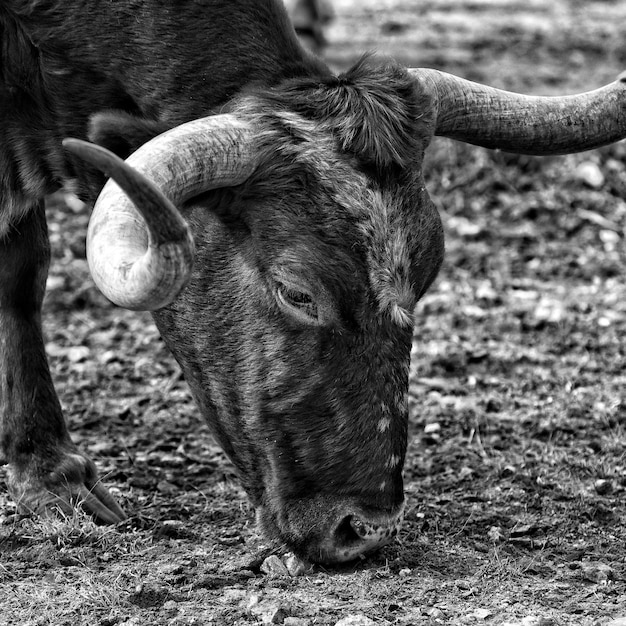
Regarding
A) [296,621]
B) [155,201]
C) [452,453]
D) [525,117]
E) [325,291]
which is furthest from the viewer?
[452,453]

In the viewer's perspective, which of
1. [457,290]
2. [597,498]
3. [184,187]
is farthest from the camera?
[457,290]

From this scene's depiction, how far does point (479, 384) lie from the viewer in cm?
623

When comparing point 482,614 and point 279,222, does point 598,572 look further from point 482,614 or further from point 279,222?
point 279,222

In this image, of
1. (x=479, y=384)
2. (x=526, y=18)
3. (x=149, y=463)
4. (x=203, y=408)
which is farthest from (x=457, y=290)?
(x=526, y=18)

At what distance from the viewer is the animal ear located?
411cm

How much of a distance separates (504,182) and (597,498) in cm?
447

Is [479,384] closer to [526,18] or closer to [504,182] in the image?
[504,182]

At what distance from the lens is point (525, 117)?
439 cm

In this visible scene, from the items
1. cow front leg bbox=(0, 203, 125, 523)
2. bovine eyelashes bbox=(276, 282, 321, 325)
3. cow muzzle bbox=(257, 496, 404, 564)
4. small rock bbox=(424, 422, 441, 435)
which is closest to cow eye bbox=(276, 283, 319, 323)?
bovine eyelashes bbox=(276, 282, 321, 325)

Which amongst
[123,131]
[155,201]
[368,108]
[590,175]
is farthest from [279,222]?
[590,175]

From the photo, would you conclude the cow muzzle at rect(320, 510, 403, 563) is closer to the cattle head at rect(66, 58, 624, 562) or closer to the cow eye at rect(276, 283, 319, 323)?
the cattle head at rect(66, 58, 624, 562)

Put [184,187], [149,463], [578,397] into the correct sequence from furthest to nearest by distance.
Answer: [578,397] < [149,463] < [184,187]

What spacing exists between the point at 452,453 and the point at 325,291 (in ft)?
5.82

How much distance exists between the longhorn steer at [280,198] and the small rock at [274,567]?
108 mm
